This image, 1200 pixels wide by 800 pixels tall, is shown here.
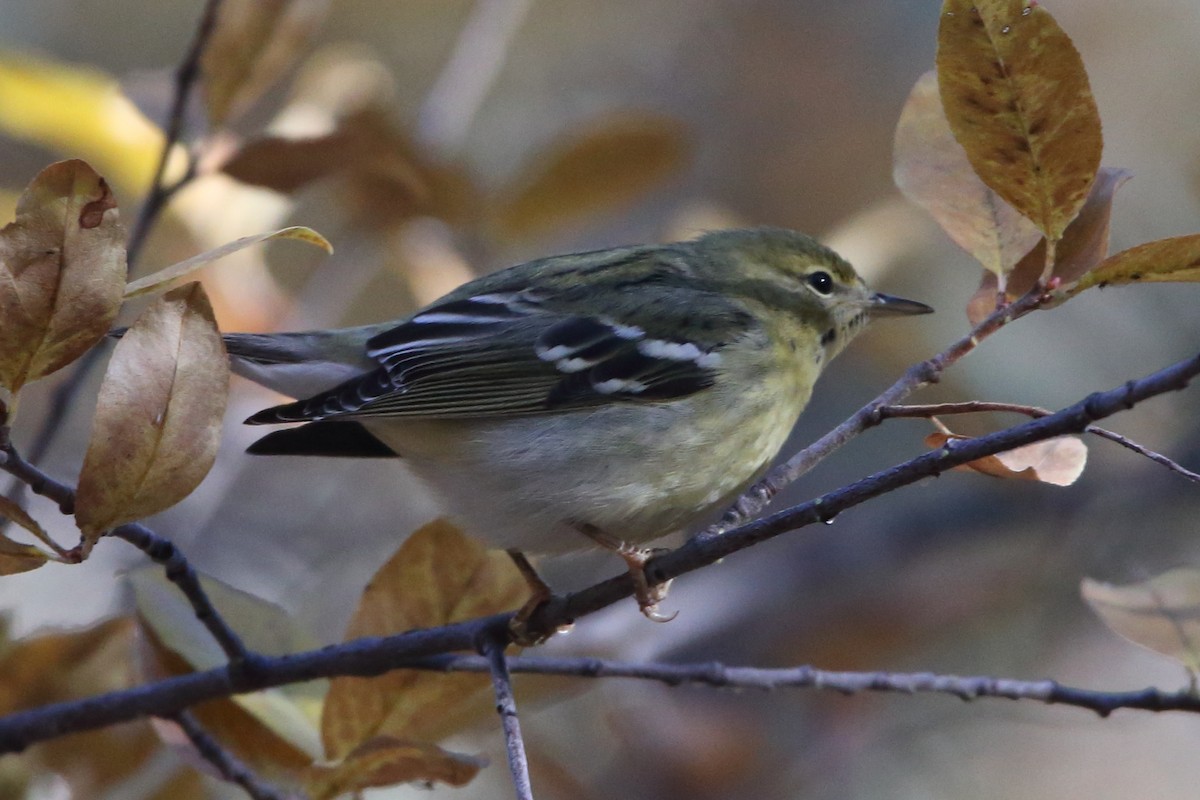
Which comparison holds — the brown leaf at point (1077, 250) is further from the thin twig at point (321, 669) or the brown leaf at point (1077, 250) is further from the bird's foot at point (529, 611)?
the bird's foot at point (529, 611)

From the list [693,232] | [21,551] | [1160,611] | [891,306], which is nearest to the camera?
[21,551]

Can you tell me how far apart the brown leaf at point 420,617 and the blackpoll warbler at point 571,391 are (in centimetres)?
31

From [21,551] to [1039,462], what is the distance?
1.43 meters

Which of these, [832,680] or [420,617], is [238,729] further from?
[832,680]

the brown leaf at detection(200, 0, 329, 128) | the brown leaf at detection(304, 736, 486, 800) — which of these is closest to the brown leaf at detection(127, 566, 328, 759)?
the brown leaf at detection(304, 736, 486, 800)

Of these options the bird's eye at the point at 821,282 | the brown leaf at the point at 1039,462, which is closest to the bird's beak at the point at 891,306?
the bird's eye at the point at 821,282

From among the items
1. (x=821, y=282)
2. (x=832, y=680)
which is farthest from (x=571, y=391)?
(x=832, y=680)

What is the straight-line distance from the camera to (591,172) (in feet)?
11.0

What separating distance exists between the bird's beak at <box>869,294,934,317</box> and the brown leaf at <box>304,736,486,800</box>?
1.79 m

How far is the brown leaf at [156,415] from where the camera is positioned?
1536 mm

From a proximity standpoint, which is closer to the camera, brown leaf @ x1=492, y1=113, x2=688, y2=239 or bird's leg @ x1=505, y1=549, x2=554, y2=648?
bird's leg @ x1=505, y1=549, x2=554, y2=648

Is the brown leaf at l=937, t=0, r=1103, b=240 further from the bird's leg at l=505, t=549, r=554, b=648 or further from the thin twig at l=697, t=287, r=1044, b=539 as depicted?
the bird's leg at l=505, t=549, r=554, b=648

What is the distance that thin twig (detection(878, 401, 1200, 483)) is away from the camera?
161 centimetres

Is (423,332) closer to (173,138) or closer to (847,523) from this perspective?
(173,138)
